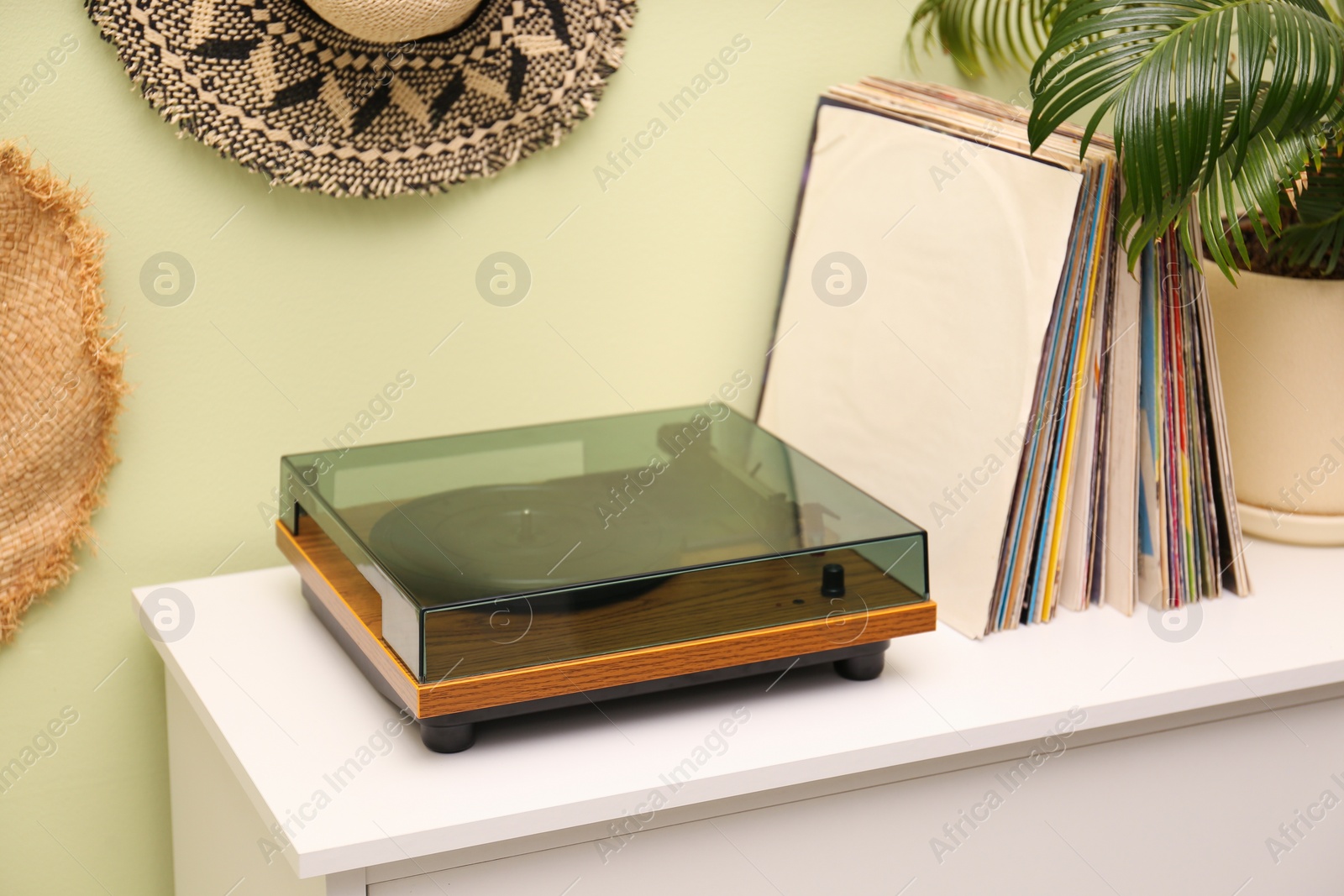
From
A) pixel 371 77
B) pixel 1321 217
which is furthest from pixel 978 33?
pixel 371 77

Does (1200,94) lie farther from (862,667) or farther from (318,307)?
(318,307)

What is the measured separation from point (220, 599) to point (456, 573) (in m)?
0.32

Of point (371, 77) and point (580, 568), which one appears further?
point (371, 77)

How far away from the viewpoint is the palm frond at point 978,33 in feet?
4.03

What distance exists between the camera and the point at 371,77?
1.03m

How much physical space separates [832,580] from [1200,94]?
0.43 metres

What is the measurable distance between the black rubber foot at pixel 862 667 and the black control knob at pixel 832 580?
0.20ft

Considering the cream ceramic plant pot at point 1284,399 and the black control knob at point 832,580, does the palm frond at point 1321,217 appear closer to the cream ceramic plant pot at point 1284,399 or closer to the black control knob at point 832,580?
the cream ceramic plant pot at point 1284,399

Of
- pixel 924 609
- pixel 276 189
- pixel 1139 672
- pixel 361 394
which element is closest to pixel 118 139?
pixel 276 189

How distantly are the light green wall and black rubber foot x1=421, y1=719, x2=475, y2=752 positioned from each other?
40cm

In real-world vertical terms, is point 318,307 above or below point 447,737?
above

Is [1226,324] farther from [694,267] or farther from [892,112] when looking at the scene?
[694,267]

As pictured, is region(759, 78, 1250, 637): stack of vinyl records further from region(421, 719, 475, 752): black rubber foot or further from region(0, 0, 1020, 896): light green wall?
region(421, 719, 475, 752): black rubber foot

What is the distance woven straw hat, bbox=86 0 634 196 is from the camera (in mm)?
964
